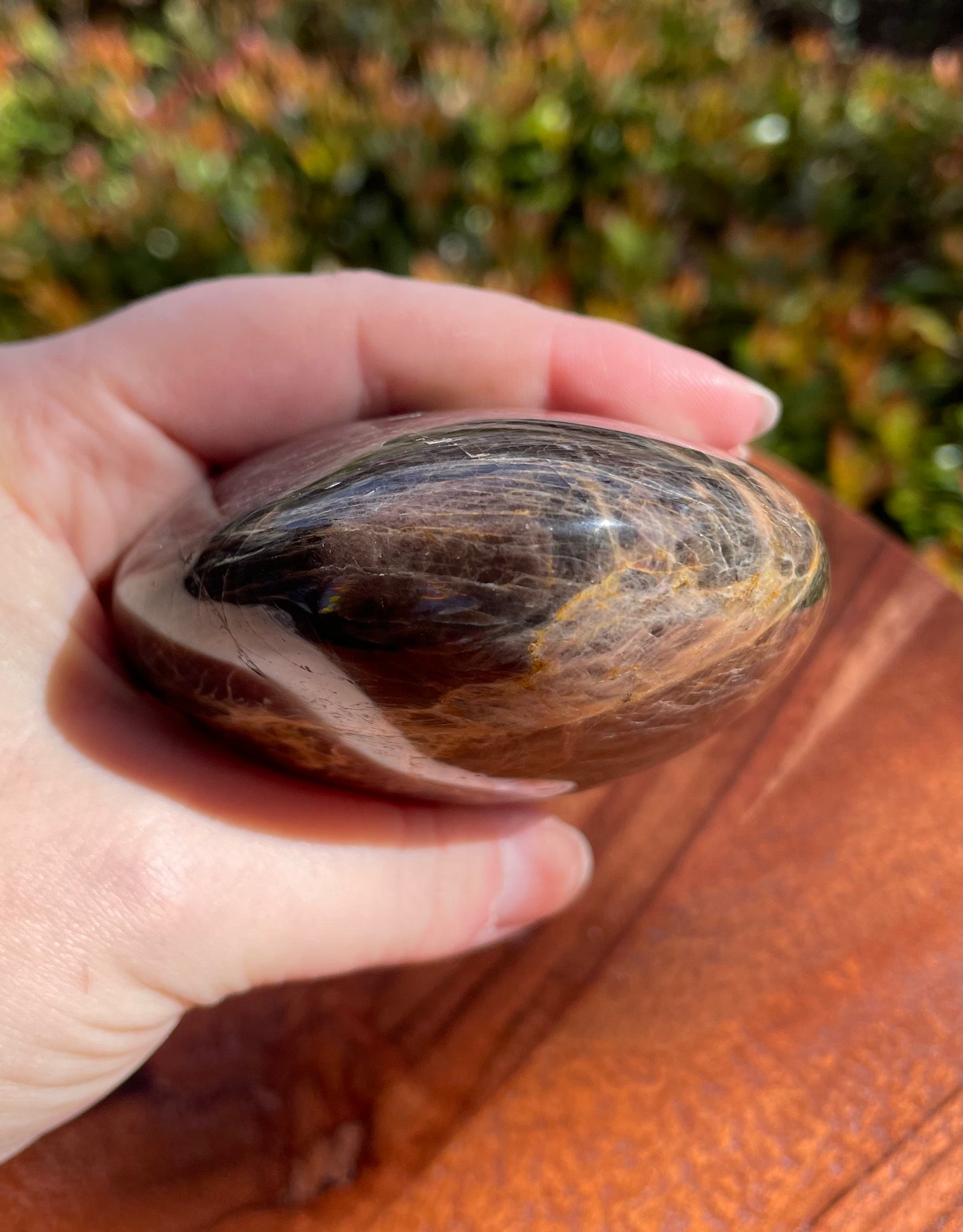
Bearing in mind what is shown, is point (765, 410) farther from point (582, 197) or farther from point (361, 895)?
point (582, 197)

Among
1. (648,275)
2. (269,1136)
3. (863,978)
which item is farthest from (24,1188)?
(648,275)

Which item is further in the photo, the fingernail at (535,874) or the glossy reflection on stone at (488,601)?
the fingernail at (535,874)

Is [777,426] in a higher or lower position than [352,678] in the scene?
lower

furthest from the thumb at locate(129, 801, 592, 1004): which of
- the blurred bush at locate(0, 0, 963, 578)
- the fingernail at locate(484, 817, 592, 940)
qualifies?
the blurred bush at locate(0, 0, 963, 578)

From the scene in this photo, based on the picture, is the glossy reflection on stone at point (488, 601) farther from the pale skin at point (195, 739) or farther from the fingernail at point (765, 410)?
the fingernail at point (765, 410)

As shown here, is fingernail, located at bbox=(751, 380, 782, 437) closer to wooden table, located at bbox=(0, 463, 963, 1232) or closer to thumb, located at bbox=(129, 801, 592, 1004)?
wooden table, located at bbox=(0, 463, 963, 1232)

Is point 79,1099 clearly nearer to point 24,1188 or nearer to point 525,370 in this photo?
point 24,1188

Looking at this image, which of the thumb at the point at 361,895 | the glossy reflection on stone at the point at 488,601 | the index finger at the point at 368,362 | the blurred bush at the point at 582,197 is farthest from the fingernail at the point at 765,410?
the blurred bush at the point at 582,197

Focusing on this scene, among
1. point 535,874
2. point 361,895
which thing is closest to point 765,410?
point 535,874
